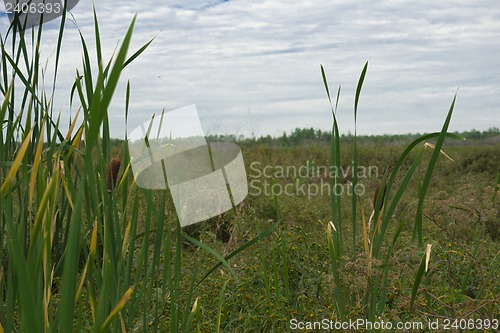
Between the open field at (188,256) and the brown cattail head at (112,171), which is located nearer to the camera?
the open field at (188,256)

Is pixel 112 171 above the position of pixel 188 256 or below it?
above

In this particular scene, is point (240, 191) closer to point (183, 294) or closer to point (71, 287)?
point (183, 294)

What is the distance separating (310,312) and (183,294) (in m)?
0.65

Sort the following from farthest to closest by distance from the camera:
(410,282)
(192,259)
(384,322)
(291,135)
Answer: (291,135) → (192,259) → (410,282) → (384,322)

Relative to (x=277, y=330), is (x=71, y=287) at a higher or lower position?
higher

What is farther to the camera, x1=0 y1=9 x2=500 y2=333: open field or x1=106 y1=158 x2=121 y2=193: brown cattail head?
x1=106 y1=158 x2=121 y2=193: brown cattail head

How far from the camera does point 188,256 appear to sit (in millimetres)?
3266

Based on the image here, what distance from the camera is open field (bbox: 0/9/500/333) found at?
1.02 metres

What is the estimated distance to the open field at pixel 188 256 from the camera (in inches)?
40.2

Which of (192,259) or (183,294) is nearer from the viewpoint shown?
(183,294)

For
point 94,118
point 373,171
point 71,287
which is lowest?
point 373,171

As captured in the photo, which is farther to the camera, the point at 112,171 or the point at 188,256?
the point at 188,256

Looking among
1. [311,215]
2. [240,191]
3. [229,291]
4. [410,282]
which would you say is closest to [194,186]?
[240,191]

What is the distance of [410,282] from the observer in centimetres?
244
